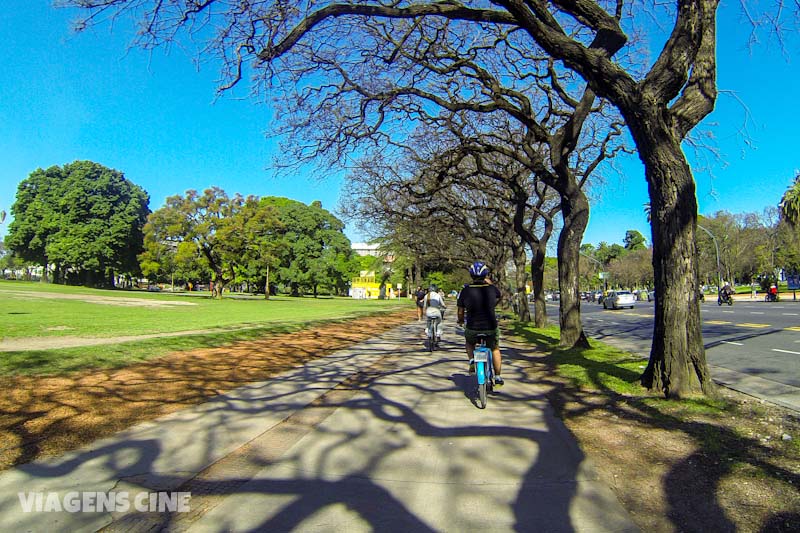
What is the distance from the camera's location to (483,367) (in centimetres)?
705

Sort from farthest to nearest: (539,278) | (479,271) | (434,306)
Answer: (539,278), (434,306), (479,271)

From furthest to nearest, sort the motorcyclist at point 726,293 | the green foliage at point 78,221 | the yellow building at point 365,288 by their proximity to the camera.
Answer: the yellow building at point 365,288 < the green foliage at point 78,221 < the motorcyclist at point 726,293

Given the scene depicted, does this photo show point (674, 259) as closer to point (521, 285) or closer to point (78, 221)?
point (521, 285)

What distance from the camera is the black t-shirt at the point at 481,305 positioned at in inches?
297

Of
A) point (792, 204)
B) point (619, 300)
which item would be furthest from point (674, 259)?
point (792, 204)

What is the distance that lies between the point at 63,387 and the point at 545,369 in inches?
340

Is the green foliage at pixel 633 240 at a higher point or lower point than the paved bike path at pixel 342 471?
higher

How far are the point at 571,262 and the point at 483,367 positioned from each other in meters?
8.65

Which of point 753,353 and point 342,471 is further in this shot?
point 753,353

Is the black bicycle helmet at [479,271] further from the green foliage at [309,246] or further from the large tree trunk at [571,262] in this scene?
the green foliage at [309,246]

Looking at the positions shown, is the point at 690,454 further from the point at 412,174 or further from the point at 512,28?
the point at 412,174

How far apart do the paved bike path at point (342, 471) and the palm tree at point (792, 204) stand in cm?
5362

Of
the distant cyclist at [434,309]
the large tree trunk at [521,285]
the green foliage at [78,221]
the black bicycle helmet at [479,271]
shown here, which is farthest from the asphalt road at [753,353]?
the green foliage at [78,221]

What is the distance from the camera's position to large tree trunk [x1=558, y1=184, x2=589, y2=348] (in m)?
13.9
